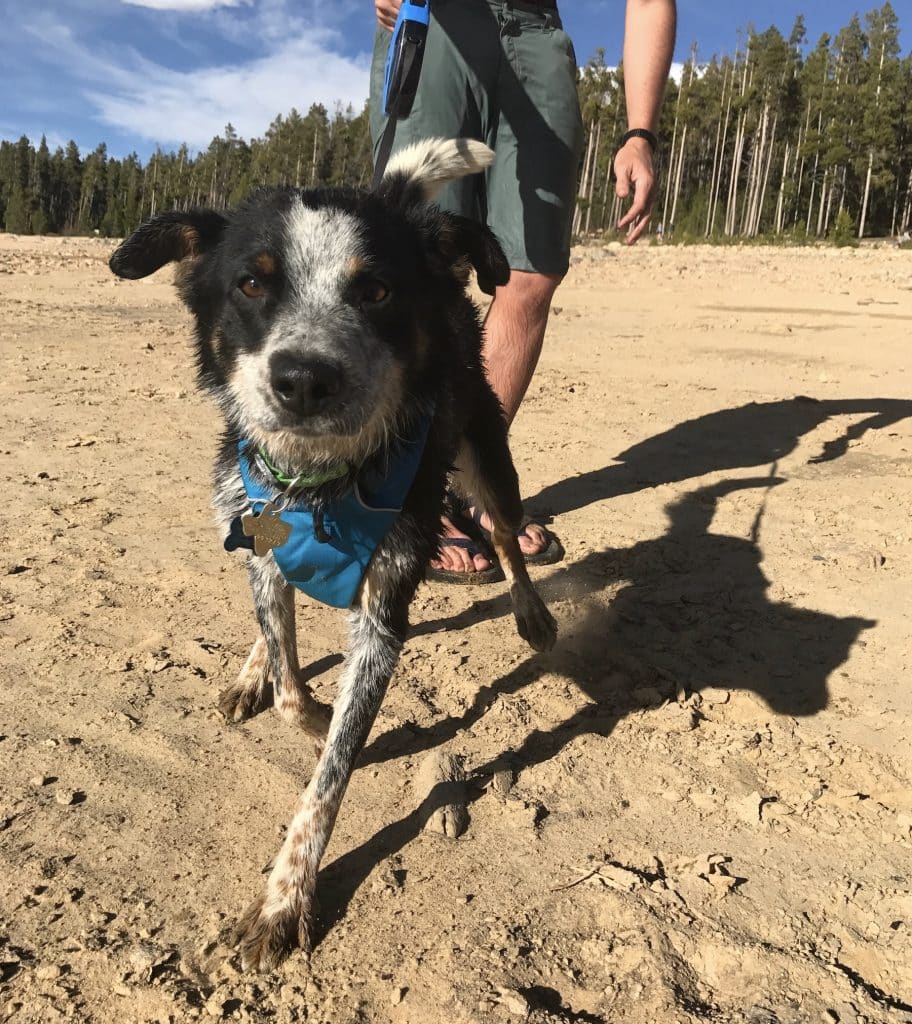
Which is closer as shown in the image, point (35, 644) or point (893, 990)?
point (893, 990)

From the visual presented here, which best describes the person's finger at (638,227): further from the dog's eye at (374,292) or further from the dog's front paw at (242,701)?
the dog's front paw at (242,701)

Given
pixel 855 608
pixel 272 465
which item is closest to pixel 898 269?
pixel 855 608

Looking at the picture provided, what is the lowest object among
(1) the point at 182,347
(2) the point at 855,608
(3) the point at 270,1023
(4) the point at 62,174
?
(3) the point at 270,1023

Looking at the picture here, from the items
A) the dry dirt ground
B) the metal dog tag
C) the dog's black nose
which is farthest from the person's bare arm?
the metal dog tag

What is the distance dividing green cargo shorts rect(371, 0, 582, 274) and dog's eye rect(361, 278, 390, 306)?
1880 millimetres

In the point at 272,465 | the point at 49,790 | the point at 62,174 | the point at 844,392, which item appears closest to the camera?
the point at 49,790

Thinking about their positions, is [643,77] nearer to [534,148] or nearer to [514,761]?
[534,148]

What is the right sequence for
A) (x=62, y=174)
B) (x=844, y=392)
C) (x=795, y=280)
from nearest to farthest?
(x=844, y=392)
(x=795, y=280)
(x=62, y=174)

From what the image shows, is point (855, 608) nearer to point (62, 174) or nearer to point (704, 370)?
point (704, 370)

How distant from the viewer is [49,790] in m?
2.61

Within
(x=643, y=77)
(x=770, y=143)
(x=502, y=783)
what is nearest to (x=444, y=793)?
(x=502, y=783)

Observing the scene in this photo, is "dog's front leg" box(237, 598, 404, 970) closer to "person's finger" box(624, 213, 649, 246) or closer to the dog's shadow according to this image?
the dog's shadow

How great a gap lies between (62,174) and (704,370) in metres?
136

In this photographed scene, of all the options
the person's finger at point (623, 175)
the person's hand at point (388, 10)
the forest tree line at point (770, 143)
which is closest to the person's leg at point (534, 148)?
the person's finger at point (623, 175)
